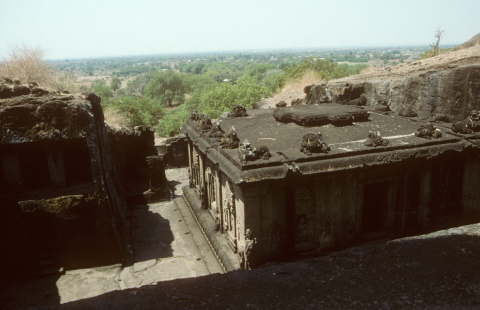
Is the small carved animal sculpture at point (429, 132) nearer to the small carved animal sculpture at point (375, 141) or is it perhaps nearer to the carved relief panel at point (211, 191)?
the small carved animal sculpture at point (375, 141)

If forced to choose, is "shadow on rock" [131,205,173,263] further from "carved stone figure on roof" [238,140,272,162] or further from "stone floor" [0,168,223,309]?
"carved stone figure on roof" [238,140,272,162]

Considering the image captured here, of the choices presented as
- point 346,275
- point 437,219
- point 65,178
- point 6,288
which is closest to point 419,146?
point 437,219

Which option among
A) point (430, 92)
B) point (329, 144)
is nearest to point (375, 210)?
point (329, 144)

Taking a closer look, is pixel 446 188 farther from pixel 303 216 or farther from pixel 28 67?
pixel 28 67

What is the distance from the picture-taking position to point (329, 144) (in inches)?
288

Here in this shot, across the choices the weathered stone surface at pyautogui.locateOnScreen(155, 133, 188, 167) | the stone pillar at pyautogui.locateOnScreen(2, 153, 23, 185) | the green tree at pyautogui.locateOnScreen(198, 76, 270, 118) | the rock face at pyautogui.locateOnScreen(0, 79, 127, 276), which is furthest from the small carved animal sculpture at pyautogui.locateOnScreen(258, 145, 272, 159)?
the green tree at pyautogui.locateOnScreen(198, 76, 270, 118)

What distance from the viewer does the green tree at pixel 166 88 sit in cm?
6819

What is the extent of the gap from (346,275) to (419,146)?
5381mm

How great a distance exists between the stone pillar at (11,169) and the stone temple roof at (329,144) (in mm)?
4006

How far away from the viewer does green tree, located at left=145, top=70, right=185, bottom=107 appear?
68.2m

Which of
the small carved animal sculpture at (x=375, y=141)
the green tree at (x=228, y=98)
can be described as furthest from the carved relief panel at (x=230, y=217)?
the green tree at (x=228, y=98)

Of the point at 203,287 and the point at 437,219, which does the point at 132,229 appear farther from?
the point at 203,287

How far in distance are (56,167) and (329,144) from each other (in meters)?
5.84

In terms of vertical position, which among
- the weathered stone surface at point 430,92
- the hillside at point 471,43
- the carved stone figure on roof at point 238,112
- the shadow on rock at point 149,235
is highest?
the hillside at point 471,43
